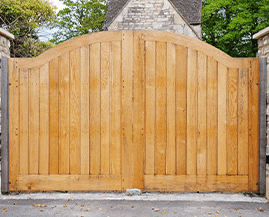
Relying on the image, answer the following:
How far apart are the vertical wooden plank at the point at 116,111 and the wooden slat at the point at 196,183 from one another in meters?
0.48

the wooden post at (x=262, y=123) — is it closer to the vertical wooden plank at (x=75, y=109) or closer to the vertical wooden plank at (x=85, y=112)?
the vertical wooden plank at (x=85, y=112)

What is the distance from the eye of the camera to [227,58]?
11.0 feet

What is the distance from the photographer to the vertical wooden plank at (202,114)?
133 inches

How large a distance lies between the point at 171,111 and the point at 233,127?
2.81 feet

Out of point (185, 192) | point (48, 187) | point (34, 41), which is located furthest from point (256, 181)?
point (34, 41)

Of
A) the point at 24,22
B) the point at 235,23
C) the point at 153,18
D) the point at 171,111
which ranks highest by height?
the point at 235,23

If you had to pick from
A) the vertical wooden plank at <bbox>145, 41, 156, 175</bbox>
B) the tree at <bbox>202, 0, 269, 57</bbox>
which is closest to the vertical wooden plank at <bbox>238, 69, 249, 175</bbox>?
the vertical wooden plank at <bbox>145, 41, 156, 175</bbox>

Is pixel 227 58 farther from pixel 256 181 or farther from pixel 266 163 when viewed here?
pixel 256 181

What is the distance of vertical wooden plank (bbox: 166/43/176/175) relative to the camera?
133 inches

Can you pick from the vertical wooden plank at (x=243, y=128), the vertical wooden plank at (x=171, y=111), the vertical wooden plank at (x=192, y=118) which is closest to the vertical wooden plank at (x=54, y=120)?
the vertical wooden plank at (x=171, y=111)

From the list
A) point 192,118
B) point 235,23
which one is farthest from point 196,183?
point 235,23

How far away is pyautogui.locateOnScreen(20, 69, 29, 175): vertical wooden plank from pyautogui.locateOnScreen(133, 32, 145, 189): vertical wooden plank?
1469 mm

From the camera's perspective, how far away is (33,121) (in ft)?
11.2

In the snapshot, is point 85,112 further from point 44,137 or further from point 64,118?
point 44,137
